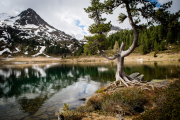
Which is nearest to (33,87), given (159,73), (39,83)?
(39,83)

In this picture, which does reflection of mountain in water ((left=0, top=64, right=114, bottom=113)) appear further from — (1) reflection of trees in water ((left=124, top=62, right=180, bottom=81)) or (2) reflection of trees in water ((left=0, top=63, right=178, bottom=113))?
(1) reflection of trees in water ((left=124, top=62, right=180, bottom=81))

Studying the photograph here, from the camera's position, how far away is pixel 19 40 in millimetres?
173250

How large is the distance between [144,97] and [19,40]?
210m

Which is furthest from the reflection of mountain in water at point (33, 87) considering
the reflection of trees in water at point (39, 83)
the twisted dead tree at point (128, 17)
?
the twisted dead tree at point (128, 17)

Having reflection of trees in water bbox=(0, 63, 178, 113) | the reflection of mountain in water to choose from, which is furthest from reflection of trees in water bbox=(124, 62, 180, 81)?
the reflection of mountain in water

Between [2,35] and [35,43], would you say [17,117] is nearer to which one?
[35,43]

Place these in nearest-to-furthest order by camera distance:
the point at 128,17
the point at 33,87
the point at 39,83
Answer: the point at 128,17, the point at 33,87, the point at 39,83

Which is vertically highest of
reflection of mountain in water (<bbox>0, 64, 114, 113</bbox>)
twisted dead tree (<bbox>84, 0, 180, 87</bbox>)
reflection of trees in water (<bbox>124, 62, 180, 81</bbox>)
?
twisted dead tree (<bbox>84, 0, 180, 87</bbox>)

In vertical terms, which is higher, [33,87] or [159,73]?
[159,73]

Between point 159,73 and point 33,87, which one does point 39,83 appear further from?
point 159,73

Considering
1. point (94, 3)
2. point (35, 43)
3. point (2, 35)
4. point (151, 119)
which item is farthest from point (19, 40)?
point (151, 119)

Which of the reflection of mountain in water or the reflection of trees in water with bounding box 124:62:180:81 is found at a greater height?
the reflection of trees in water with bounding box 124:62:180:81

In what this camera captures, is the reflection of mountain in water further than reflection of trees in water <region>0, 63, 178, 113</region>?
No

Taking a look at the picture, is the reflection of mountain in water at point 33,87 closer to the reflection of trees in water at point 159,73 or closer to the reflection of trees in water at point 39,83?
the reflection of trees in water at point 39,83
